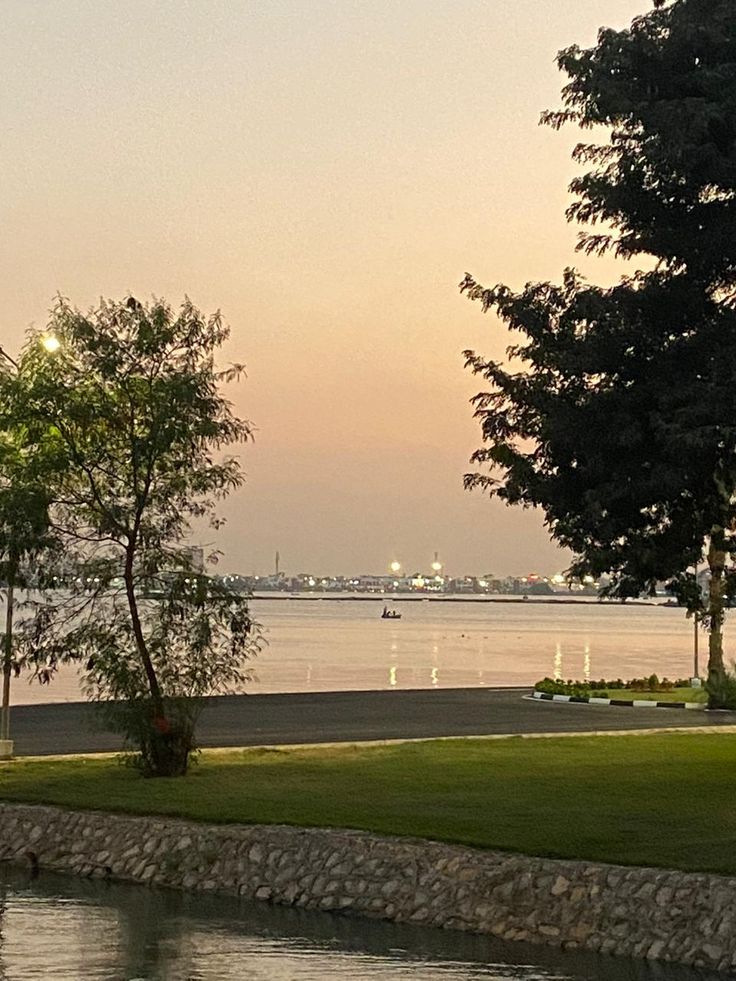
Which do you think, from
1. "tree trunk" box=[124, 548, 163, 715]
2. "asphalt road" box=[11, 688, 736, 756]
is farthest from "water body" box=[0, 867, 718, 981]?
"asphalt road" box=[11, 688, 736, 756]

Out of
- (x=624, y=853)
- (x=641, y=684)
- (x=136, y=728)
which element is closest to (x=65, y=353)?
(x=136, y=728)

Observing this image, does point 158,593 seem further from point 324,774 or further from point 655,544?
point 655,544

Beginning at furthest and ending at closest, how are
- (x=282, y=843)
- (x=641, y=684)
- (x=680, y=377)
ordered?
(x=641, y=684) → (x=680, y=377) → (x=282, y=843)

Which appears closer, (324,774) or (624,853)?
(624,853)

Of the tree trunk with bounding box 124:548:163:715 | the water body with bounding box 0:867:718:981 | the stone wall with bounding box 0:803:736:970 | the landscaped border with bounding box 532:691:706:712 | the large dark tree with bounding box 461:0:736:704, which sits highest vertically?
the large dark tree with bounding box 461:0:736:704

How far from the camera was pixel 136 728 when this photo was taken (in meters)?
25.4

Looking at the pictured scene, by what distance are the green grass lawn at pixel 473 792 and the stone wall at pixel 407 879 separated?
0.51 metres

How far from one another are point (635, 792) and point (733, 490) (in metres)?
4.49

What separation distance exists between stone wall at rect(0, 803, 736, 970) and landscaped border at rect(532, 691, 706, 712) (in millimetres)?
25270

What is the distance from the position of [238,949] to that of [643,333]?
35.2 ft

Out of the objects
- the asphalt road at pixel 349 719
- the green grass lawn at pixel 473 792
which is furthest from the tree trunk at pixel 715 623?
the green grass lawn at pixel 473 792

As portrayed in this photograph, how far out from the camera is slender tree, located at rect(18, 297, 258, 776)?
2548 centimetres

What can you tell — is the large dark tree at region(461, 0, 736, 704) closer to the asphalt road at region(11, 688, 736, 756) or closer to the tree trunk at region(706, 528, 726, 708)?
the asphalt road at region(11, 688, 736, 756)

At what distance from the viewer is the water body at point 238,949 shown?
51.4 feet
